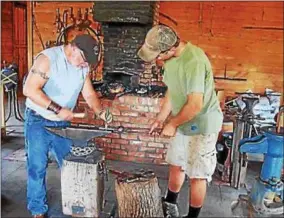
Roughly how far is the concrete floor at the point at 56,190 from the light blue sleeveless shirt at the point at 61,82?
215 mm

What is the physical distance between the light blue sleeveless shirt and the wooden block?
0.60 feet

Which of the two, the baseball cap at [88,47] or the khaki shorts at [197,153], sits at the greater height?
the baseball cap at [88,47]

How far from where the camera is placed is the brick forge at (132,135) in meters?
1.36

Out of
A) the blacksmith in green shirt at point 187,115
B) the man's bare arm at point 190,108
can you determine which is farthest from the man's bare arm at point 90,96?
the man's bare arm at point 190,108

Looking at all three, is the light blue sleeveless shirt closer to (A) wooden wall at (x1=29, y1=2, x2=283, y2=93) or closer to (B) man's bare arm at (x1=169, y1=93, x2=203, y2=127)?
(B) man's bare arm at (x1=169, y1=93, x2=203, y2=127)

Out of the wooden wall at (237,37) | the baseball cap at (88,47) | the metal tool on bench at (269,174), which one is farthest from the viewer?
the wooden wall at (237,37)

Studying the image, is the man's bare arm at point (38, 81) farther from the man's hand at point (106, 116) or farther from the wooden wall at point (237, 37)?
the wooden wall at point (237, 37)

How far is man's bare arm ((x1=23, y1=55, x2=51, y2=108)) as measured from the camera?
3.95ft

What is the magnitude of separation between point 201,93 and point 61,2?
2.24m

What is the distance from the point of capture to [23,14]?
2.90 metres

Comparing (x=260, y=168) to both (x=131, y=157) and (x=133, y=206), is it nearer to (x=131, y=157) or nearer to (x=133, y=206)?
(x=133, y=206)

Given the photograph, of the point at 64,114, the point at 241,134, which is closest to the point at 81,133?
Result: the point at 64,114

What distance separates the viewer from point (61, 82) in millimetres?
1228

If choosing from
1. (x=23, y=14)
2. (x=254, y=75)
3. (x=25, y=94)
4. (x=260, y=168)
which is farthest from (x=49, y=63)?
(x=254, y=75)
